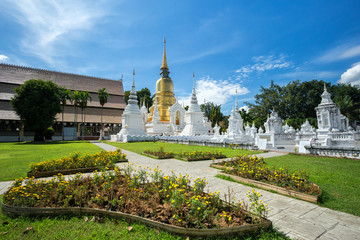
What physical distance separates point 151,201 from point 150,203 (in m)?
0.06

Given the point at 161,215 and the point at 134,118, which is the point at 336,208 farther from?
the point at 134,118

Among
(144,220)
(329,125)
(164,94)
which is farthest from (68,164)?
(164,94)

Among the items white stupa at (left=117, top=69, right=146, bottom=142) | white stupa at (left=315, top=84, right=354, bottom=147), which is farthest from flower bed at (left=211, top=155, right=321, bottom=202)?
white stupa at (left=117, top=69, right=146, bottom=142)

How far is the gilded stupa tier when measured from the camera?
4165cm

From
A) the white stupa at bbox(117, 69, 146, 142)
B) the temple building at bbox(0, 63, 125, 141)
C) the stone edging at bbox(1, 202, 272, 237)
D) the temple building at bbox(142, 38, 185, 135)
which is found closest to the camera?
the stone edging at bbox(1, 202, 272, 237)

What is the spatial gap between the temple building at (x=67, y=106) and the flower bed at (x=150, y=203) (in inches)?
1510

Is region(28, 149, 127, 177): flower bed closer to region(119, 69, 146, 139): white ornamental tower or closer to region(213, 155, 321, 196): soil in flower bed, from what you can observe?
region(213, 155, 321, 196): soil in flower bed

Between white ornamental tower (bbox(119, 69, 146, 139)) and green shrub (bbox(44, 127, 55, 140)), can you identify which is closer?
white ornamental tower (bbox(119, 69, 146, 139))

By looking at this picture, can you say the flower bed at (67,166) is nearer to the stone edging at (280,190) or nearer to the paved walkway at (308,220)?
the stone edging at (280,190)

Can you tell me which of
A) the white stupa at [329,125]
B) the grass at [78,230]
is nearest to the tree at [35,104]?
the grass at [78,230]

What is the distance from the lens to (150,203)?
3.96m

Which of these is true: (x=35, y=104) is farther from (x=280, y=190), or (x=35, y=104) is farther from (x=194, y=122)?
(x=280, y=190)

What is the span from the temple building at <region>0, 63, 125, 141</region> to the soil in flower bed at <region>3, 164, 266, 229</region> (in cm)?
3828

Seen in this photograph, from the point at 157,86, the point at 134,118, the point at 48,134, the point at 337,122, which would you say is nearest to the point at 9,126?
the point at 48,134
